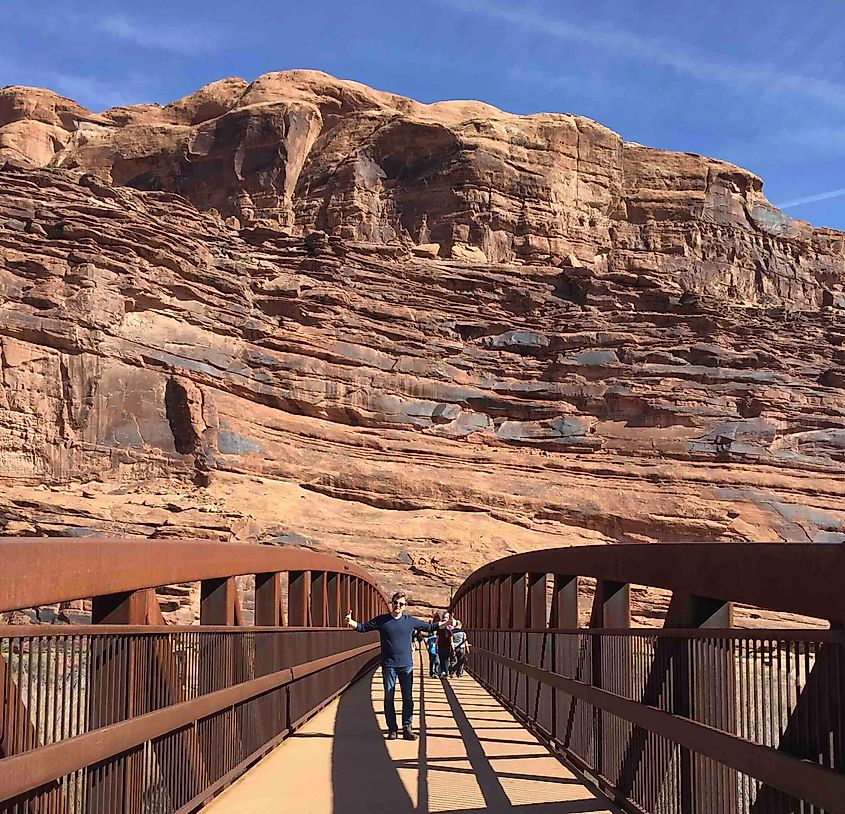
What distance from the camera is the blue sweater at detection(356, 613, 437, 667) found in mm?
9164

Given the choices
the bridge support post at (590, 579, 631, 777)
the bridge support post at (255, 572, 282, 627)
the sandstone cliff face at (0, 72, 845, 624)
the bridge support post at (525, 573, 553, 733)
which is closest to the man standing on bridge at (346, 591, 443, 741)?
Answer: the bridge support post at (525, 573, 553, 733)

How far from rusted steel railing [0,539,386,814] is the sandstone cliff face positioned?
31135 mm

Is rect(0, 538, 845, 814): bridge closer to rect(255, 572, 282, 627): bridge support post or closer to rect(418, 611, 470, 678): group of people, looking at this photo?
rect(255, 572, 282, 627): bridge support post

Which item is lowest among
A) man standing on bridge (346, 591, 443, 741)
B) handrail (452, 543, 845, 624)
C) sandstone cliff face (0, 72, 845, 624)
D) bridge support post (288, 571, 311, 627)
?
man standing on bridge (346, 591, 443, 741)

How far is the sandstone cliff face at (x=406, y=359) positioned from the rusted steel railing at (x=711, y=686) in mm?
31912

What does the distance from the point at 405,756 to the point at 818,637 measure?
4971 mm

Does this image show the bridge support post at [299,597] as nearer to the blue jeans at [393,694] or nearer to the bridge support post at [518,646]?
the blue jeans at [393,694]

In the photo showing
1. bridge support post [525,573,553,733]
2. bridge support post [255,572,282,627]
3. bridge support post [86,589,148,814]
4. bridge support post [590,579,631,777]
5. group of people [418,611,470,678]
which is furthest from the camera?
group of people [418,611,470,678]

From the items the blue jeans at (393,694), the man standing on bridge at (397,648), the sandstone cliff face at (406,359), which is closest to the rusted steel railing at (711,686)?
the blue jeans at (393,694)

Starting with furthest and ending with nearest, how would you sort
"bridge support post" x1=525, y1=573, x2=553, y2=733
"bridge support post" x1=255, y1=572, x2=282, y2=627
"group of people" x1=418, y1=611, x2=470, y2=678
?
"group of people" x1=418, y1=611, x2=470, y2=678 < "bridge support post" x1=525, y1=573, x2=553, y2=733 < "bridge support post" x1=255, y1=572, x2=282, y2=627

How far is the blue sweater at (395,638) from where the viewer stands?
30.1ft

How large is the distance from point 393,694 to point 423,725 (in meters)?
0.83

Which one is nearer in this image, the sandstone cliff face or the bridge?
the bridge

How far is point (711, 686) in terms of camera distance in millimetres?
4004
